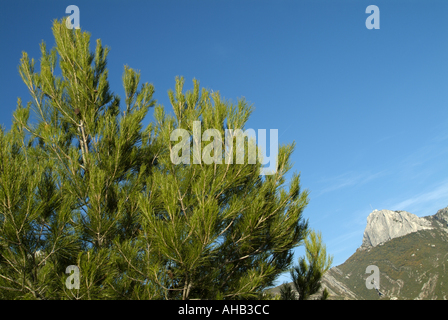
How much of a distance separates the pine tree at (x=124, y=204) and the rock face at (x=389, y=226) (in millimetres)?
112787

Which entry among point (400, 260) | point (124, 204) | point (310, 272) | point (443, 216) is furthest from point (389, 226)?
point (124, 204)

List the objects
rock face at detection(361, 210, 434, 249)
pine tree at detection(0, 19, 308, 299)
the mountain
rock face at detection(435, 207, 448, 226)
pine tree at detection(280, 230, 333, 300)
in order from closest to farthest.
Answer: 1. pine tree at detection(0, 19, 308, 299)
2. pine tree at detection(280, 230, 333, 300)
3. the mountain
4. rock face at detection(435, 207, 448, 226)
5. rock face at detection(361, 210, 434, 249)

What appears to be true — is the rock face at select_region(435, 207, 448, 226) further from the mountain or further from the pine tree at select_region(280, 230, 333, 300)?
the pine tree at select_region(280, 230, 333, 300)

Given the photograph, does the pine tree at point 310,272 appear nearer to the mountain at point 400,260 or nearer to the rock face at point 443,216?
the mountain at point 400,260

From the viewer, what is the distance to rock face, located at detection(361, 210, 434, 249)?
9982 cm

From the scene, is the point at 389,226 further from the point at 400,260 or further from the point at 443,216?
the point at 400,260

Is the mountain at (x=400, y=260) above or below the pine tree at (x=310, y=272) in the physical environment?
below

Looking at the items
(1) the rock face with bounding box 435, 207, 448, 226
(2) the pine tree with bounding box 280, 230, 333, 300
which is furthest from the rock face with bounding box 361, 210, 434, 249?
(2) the pine tree with bounding box 280, 230, 333, 300

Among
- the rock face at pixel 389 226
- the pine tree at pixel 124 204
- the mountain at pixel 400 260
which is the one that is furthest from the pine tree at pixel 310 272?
the rock face at pixel 389 226

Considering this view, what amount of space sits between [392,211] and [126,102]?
12790cm

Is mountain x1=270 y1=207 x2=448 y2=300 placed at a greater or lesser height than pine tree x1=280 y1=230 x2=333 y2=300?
lesser

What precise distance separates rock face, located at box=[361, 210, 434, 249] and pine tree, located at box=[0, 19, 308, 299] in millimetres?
112787

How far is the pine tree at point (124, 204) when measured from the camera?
11.2 feet
